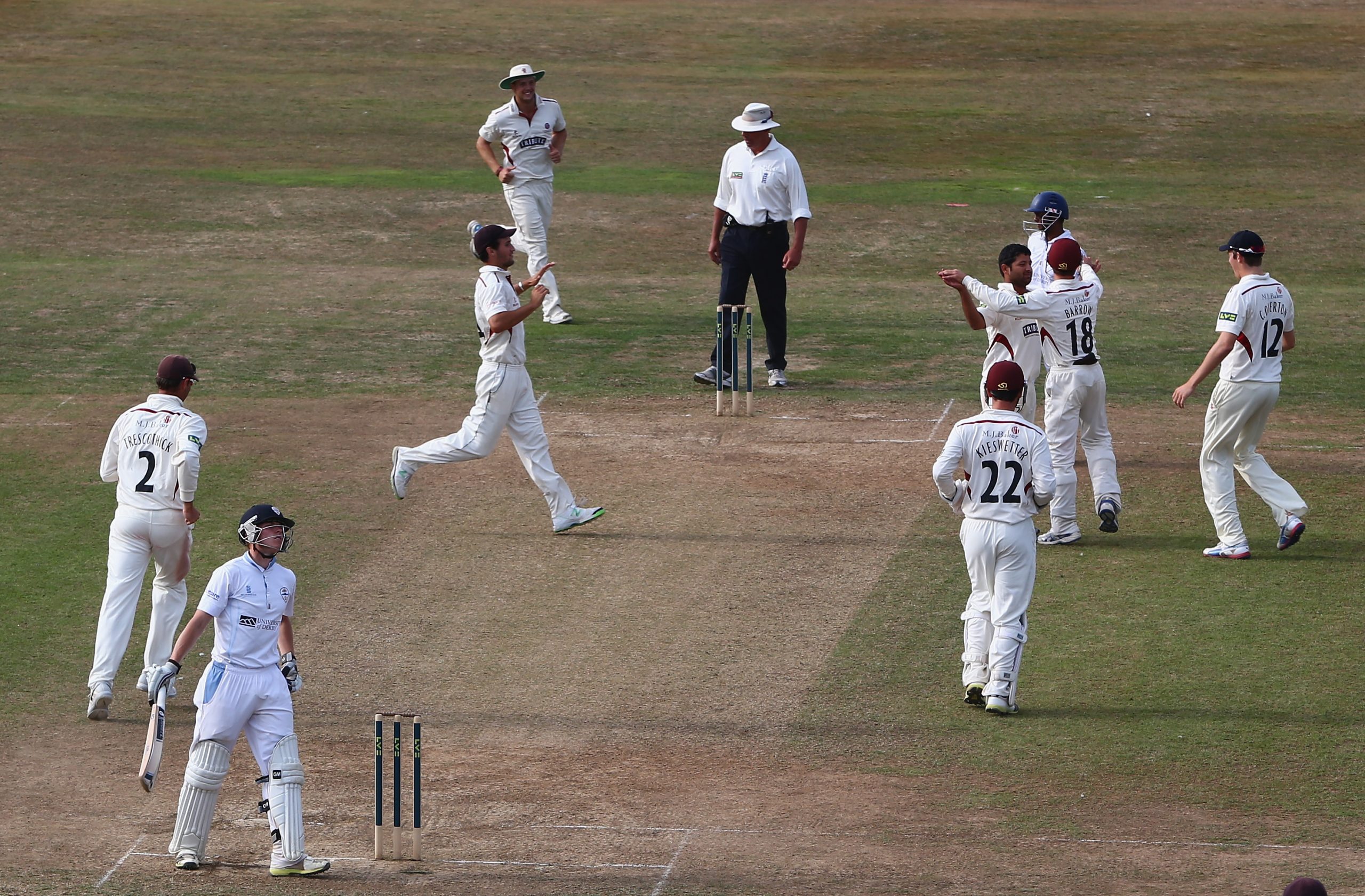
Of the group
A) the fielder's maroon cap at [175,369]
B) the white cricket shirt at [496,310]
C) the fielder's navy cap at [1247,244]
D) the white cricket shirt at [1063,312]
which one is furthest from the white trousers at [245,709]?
the fielder's navy cap at [1247,244]

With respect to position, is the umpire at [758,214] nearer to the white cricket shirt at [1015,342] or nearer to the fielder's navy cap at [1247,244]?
the white cricket shirt at [1015,342]

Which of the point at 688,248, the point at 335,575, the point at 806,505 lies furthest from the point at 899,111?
the point at 335,575

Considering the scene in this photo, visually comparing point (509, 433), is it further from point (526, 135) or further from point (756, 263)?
point (526, 135)

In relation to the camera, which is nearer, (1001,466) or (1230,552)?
(1001,466)

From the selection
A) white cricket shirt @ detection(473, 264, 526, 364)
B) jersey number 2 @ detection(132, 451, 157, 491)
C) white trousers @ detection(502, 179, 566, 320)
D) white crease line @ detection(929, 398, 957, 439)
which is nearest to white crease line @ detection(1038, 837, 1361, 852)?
jersey number 2 @ detection(132, 451, 157, 491)

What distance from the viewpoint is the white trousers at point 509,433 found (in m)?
13.3

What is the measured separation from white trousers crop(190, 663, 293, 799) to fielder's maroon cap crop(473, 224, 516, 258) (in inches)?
197

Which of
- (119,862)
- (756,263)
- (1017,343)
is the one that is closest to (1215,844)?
(1017,343)

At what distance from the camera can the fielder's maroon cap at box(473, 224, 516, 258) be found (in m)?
13.3

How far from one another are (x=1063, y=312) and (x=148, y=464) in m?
6.56

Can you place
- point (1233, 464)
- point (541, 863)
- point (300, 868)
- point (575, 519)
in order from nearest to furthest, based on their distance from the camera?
point (300, 868) → point (541, 863) → point (1233, 464) → point (575, 519)

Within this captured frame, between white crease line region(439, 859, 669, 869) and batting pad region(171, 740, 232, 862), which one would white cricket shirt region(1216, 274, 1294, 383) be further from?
batting pad region(171, 740, 232, 862)

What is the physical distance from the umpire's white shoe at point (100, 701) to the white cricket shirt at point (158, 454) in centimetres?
111

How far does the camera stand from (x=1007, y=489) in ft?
34.1
